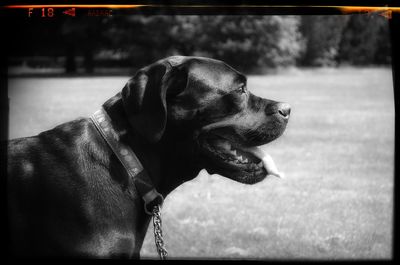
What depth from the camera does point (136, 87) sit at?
287 cm

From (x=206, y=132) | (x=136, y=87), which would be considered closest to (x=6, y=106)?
(x=136, y=87)

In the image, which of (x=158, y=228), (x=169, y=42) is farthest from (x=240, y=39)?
(x=158, y=228)

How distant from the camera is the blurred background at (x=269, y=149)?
4.05m

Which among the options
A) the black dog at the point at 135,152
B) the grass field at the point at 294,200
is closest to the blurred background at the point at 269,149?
the grass field at the point at 294,200

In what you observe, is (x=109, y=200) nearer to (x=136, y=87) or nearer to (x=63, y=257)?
(x=63, y=257)

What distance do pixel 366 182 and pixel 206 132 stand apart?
15.8ft

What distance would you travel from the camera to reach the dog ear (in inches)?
111

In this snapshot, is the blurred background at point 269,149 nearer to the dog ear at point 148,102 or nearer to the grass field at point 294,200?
the grass field at point 294,200

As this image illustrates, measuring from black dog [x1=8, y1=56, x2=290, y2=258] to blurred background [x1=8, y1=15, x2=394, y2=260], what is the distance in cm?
60

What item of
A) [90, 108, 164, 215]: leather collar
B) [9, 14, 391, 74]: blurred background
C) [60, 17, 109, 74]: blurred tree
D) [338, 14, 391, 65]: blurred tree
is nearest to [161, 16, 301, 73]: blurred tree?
A: [9, 14, 391, 74]: blurred background

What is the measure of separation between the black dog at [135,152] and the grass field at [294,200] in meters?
0.68

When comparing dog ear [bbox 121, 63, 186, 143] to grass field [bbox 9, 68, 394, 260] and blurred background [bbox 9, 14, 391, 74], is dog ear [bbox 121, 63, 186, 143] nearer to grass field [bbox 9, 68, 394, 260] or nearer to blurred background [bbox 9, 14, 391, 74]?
blurred background [bbox 9, 14, 391, 74]

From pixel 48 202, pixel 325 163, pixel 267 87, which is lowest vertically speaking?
pixel 267 87

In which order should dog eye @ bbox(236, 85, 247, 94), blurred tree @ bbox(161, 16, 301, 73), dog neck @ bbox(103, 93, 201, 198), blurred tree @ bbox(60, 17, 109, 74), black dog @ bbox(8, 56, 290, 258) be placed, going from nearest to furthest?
black dog @ bbox(8, 56, 290, 258)
dog neck @ bbox(103, 93, 201, 198)
dog eye @ bbox(236, 85, 247, 94)
blurred tree @ bbox(60, 17, 109, 74)
blurred tree @ bbox(161, 16, 301, 73)
